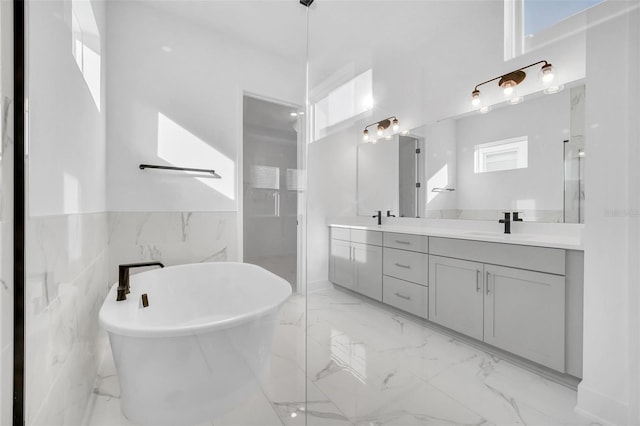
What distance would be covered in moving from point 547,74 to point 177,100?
1.81 m

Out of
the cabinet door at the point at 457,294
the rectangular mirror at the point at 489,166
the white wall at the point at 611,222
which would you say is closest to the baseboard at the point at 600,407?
the white wall at the point at 611,222

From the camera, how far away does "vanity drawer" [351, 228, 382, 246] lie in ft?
4.61

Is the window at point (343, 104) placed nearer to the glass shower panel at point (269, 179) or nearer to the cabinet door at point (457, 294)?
the glass shower panel at point (269, 179)

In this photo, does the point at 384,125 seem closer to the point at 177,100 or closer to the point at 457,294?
the point at 457,294

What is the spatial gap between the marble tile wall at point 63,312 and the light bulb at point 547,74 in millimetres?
1661

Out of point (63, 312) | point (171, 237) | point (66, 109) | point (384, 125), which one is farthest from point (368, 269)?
point (66, 109)

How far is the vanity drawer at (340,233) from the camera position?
Result: 1481mm

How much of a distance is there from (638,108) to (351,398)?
1.60 meters

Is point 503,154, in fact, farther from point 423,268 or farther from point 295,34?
point 295,34

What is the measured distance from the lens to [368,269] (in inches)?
55.9

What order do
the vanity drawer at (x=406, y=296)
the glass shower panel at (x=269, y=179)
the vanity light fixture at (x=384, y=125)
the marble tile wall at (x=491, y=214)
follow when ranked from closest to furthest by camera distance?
1. the marble tile wall at (x=491, y=214)
2. the vanity drawer at (x=406, y=296)
3. the vanity light fixture at (x=384, y=125)
4. the glass shower panel at (x=269, y=179)

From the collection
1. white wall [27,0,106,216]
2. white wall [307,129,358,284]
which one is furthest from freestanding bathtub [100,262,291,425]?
white wall [27,0,106,216]

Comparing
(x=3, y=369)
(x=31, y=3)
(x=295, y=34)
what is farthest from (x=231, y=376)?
(x=295, y=34)

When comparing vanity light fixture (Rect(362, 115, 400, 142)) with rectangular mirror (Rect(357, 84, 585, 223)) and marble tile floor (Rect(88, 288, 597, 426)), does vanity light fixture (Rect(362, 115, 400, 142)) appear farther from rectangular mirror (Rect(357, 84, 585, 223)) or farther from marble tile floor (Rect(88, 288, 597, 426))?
marble tile floor (Rect(88, 288, 597, 426))
